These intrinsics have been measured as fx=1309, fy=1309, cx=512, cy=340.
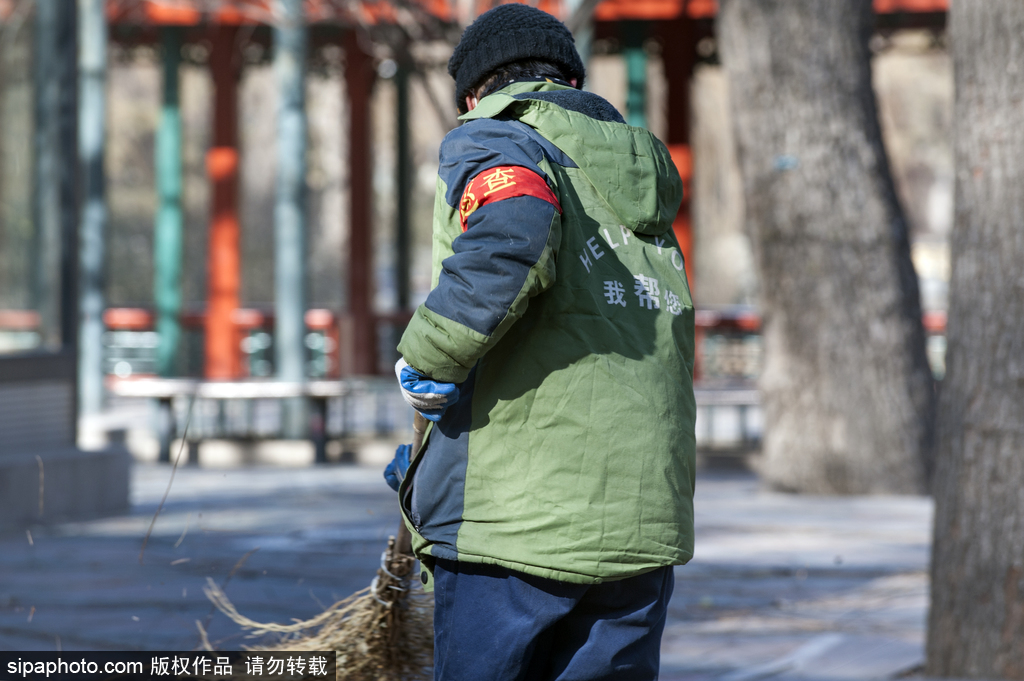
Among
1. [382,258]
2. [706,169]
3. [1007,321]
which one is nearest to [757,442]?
[1007,321]

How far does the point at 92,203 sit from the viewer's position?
12.3m

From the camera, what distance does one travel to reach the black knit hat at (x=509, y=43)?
240cm

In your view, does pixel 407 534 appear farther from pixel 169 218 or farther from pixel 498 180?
pixel 169 218

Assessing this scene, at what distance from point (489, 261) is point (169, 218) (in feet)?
A: 43.9

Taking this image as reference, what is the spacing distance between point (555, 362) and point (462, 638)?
501 mm

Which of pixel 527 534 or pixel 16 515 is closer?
pixel 527 534

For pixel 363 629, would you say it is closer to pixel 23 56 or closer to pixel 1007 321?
pixel 1007 321

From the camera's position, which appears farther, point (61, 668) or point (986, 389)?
point (986, 389)

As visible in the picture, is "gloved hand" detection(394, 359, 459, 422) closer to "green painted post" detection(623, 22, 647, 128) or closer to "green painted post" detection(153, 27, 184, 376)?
"green painted post" detection(623, 22, 647, 128)

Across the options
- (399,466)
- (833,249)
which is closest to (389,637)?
(399,466)

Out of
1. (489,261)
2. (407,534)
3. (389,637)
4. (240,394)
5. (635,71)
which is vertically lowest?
(389,637)

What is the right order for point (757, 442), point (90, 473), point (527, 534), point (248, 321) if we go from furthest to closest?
point (248, 321) < point (757, 442) < point (90, 473) < point (527, 534)

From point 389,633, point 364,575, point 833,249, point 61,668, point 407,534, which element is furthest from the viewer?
point 833,249

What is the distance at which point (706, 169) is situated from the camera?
34.4 meters
